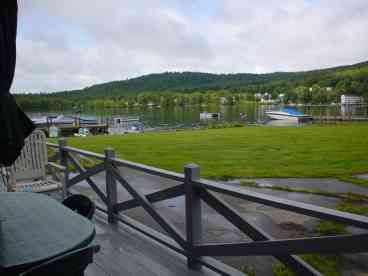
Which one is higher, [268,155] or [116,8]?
[116,8]

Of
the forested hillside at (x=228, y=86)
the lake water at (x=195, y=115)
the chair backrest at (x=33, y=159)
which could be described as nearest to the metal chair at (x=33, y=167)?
the chair backrest at (x=33, y=159)

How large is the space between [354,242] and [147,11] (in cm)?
1460

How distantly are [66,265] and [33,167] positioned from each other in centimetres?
322

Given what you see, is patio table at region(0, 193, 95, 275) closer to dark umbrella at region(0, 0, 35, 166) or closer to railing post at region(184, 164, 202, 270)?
dark umbrella at region(0, 0, 35, 166)

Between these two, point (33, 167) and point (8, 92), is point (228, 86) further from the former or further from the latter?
point (8, 92)

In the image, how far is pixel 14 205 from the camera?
207cm

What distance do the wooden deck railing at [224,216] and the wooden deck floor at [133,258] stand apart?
77 millimetres

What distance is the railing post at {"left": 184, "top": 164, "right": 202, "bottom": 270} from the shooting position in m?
2.63

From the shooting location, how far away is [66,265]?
4.57 feet

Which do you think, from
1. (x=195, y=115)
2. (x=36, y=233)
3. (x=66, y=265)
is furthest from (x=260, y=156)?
(x=195, y=115)

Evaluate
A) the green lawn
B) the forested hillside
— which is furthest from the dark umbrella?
the forested hillside

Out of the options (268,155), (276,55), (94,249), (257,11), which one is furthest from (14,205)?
(276,55)

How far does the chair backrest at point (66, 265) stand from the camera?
1322mm

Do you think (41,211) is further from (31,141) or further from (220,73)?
(220,73)
